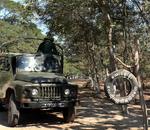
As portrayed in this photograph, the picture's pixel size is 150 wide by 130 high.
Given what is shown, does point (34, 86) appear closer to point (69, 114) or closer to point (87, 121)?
point (69, 114)

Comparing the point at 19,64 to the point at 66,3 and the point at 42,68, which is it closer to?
the point at 42,68

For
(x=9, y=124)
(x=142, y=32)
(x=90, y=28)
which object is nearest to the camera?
(x=9, y=124)

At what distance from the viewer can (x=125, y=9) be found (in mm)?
15922

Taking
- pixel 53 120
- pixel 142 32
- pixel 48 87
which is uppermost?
pixel 142 32

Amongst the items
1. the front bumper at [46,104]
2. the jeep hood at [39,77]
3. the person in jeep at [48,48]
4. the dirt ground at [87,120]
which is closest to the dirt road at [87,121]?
the dirt ground at [87,120]

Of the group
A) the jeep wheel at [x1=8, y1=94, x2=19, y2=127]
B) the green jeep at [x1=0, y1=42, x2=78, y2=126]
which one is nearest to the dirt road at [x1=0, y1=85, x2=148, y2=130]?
the jeep wheel at [x1=8, y1=94, x2=19, y2=127]

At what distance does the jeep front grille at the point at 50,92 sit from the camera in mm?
14039

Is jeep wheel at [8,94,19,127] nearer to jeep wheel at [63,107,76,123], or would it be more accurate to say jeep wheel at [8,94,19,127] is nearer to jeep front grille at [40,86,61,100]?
jeep front grille at [40,86,61,100]

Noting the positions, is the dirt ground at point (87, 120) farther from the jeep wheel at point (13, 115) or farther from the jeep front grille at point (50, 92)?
the jeep front grille at point (50, 92)

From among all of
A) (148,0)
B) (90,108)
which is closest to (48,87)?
(148,0)

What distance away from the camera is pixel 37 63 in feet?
51.3

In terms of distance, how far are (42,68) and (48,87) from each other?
1669 mm

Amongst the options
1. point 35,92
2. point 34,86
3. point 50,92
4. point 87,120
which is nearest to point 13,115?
point 35,92

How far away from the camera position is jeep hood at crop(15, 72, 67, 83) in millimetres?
14164
